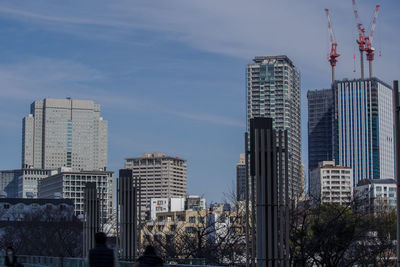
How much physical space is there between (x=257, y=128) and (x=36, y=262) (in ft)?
41.5

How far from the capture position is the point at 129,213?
34125 millimetres

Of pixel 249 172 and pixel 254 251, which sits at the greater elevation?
pixel 249 172

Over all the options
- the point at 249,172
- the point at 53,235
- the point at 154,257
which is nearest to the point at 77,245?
the point at 53,235

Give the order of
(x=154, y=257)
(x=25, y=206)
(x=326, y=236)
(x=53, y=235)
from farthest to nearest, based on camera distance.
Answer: (x=25, y=206) → (x=53, y=235) → (x=326, y=236) → (x=154, y=257)

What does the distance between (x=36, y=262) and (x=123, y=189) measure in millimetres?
5923

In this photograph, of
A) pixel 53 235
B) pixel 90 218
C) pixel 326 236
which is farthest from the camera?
pixel 53 235

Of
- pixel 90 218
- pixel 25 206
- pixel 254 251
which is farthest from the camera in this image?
pixel 25 206

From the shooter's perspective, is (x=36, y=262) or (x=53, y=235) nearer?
(x=36, y=262)

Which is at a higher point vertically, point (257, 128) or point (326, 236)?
point (257, 128)

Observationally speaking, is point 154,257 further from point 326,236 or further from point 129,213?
point 129,213

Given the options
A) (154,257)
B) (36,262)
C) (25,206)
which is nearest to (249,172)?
(154,257)

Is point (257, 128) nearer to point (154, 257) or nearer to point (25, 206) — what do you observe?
point (154, 257)

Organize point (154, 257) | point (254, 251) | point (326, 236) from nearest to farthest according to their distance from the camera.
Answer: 1. point (154, 257)
2. point (254, 251)
3. point (326, 236)

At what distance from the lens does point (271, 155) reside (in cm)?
2161
